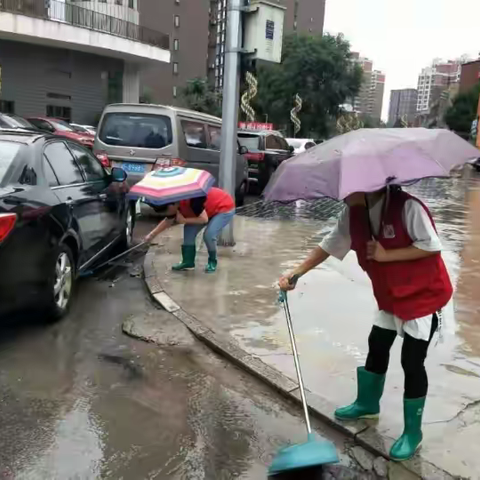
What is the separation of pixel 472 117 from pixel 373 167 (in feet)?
207

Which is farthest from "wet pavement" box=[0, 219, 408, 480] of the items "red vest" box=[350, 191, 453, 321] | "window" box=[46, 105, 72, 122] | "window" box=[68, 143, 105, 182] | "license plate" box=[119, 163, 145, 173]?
"window" box=[46, 105, 72, 122]

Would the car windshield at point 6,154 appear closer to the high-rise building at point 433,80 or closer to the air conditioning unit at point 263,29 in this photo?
the air conditioning unit at point 263,29

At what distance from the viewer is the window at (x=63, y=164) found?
17.4 ft

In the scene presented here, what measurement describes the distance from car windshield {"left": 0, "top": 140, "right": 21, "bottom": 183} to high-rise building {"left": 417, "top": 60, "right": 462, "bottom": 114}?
118078mm

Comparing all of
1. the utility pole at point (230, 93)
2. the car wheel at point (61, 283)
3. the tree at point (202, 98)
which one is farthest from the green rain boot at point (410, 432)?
the tree at point (202, 98)

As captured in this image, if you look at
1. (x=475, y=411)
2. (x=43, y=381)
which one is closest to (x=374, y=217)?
(x=475, y=411)

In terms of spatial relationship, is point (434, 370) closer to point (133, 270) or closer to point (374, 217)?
point (374, 217)

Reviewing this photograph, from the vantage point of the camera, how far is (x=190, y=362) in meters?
4.52

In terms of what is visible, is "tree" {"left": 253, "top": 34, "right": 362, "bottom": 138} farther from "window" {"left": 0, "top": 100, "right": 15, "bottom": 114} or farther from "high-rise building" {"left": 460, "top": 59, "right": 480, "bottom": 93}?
"high-rise building" {"left": 460, "top": 59, "right": 480, "bottom": 93}

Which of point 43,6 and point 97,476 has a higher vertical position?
point 43,6

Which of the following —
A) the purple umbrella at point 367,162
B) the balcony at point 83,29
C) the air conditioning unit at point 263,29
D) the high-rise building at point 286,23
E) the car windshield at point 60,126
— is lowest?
the car windshield at point 60,126

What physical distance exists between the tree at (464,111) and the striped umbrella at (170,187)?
60.5 meters

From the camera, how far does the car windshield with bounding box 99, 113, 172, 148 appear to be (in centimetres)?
944

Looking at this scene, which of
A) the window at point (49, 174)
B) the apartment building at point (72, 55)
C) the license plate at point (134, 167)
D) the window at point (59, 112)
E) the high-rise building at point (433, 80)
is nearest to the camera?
the window at point (49, 174)
